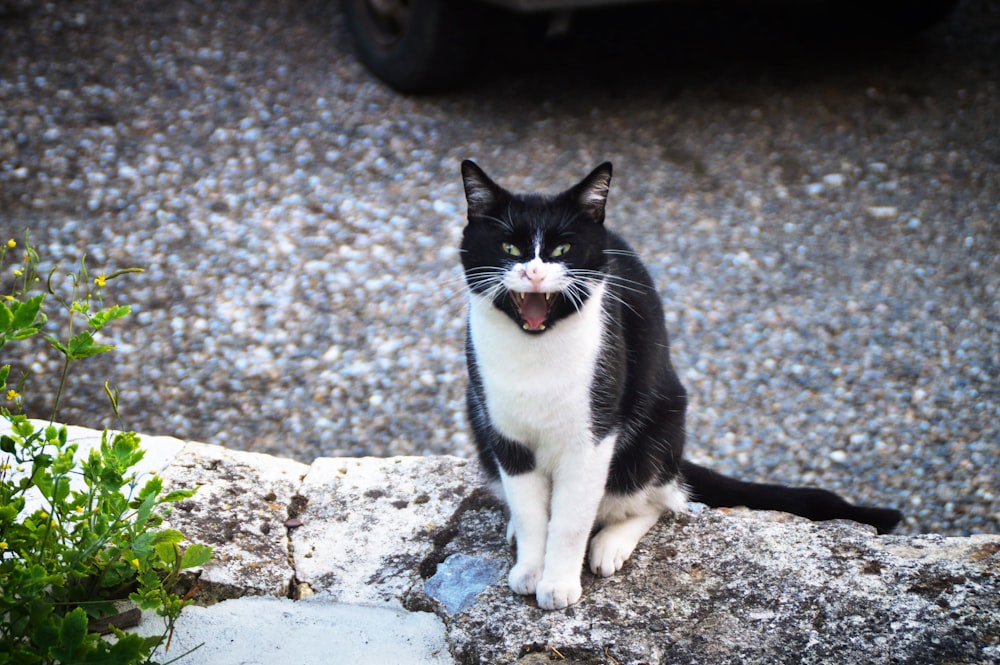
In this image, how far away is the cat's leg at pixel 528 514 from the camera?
2.03m

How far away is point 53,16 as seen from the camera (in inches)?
193

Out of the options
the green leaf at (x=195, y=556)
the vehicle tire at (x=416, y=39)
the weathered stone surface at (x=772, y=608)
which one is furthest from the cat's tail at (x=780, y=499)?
the vehicle tire at (x=416, y=39)

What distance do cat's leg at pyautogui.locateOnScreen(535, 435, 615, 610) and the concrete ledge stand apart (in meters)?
0.07

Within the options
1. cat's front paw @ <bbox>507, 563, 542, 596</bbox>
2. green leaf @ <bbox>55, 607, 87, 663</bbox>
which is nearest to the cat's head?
cat's front paw @ <bbox>507, 563, 542, 596</bbox>

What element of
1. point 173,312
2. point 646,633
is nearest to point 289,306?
point 173,312

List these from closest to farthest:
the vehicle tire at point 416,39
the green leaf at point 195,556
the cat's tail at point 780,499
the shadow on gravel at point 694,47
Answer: the green leaf at point 195,556 < the cat's tail at point 780,499 < the vehicle tire at point 416,39 < the shadow on gravel at point 694,47

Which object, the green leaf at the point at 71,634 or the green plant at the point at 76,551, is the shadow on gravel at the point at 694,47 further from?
the green leaf at the point at 71,634

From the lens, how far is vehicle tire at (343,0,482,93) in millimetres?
4430

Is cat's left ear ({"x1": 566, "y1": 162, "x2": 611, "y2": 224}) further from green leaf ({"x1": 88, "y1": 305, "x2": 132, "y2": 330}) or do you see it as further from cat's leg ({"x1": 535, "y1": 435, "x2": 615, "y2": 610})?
green leaf ({"x1": 88, "y1": 305, "x2": 132, "y2": 330})

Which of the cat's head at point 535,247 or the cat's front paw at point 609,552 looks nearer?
the cat's head at point 535,247

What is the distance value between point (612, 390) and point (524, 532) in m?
0.36

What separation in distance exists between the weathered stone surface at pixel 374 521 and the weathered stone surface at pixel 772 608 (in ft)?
0.59

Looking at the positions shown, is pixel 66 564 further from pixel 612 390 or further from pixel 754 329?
pixel 754 329

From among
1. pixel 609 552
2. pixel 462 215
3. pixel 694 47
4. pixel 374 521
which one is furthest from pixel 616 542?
pixel 694 47
